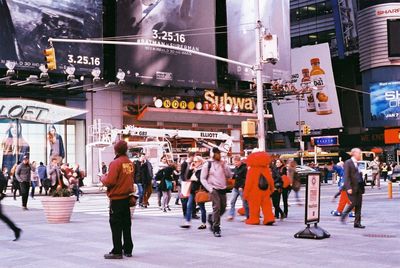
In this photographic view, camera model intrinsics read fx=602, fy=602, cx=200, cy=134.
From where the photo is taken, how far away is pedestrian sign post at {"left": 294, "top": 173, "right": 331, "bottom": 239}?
39.2 ft

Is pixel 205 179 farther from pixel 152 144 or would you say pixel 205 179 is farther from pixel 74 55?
pixel 74 55

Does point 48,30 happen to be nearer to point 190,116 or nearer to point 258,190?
point 190,116

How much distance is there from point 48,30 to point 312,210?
29.6m

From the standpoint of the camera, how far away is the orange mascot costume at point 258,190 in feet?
49.5

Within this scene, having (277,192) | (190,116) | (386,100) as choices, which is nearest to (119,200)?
(277,192)

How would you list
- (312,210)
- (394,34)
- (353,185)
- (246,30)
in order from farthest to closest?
(246,30) < (394,34) < (353,185) < (312,210)

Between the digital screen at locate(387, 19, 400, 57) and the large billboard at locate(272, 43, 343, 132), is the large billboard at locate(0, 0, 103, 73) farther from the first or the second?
the large billboard at locate(272, 43, 343, 132)

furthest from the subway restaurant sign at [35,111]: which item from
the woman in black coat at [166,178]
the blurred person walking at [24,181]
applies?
the woman in black coat at [166,178]

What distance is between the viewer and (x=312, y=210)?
12.2 meters

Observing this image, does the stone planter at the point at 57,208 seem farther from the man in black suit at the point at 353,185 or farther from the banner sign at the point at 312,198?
the man in black suit at the point at 353,185

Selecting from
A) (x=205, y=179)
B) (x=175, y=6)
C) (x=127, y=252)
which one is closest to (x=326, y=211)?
(x=205, y=179)

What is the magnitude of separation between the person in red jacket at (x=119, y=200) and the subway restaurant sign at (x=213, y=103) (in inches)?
1368

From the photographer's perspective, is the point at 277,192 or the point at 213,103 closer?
→ the point at 277,192

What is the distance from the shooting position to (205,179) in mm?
13164
